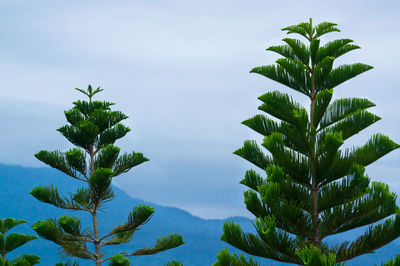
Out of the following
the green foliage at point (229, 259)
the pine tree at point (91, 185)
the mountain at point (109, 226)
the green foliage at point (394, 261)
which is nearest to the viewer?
the green foliage at point (394, 261)

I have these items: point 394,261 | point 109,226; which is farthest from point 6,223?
point 109,226

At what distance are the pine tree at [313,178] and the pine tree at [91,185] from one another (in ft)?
8.98

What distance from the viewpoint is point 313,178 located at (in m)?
5.95

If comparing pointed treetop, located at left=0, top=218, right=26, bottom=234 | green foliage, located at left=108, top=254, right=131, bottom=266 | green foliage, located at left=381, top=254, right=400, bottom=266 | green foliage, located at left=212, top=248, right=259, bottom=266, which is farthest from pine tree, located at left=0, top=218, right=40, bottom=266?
green foliage, located at left=381, top=254, right=400, bottom=266

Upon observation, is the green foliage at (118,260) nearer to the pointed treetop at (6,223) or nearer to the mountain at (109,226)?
the pointed treetop at (6,223)

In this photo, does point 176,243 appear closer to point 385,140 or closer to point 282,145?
point 282,145

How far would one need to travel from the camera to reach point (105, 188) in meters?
8.02

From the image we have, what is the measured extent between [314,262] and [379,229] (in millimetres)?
1392

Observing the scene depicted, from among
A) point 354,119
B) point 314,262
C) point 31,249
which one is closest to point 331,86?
point 354,119

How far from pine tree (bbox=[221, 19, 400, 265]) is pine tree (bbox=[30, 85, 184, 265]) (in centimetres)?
274

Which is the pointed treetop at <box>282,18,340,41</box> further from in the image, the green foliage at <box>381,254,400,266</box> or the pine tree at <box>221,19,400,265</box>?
the green foliage at <box>381,254,400,266</box>

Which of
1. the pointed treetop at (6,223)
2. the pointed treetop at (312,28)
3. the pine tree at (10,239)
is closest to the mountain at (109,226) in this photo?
the pine tree at (10,239)

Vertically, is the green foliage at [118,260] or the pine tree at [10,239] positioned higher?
the pine tree at [10,239]

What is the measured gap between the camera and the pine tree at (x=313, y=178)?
18.3ft
